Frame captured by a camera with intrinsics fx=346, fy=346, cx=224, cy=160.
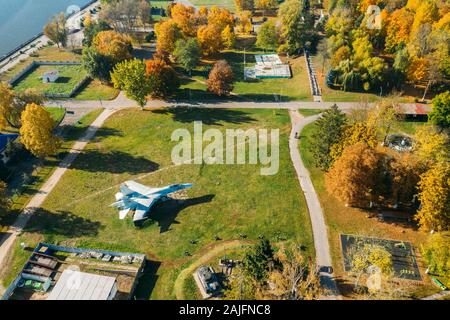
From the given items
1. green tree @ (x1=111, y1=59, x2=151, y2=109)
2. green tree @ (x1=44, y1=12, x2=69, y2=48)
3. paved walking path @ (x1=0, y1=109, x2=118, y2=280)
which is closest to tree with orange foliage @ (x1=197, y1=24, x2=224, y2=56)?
green tree @ (x1=111, y1=59, x2=151, y2=109)

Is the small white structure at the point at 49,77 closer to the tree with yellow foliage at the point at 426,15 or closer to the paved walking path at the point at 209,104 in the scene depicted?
the paved walking path at the point at 209,104

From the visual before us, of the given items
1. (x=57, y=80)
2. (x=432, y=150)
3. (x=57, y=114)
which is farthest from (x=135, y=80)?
(x=432, y=150)

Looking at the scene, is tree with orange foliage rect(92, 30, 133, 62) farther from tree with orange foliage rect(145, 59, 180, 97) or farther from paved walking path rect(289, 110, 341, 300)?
paved walking path rect(289, 110, 341, 300)
